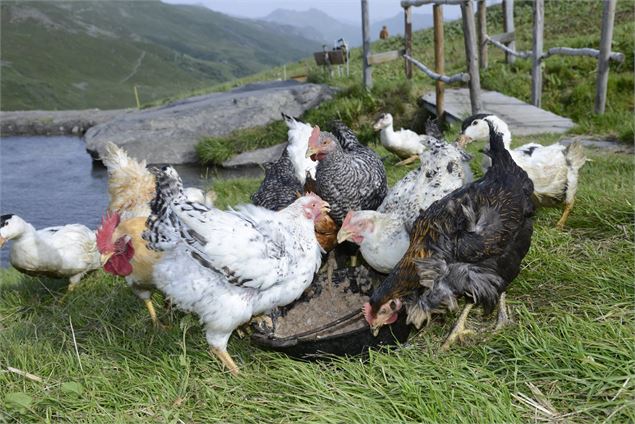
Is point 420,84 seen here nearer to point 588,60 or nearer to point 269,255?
point 588,60

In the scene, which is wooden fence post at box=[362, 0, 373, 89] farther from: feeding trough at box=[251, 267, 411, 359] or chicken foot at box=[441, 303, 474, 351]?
chicken foot at box=[441, 303, 474, 351]

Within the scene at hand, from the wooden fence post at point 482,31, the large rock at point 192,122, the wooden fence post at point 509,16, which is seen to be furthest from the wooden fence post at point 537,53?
the large rock at point 192,122

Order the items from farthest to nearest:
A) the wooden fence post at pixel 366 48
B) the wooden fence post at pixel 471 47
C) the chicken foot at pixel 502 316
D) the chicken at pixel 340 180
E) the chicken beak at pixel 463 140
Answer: the wooden fence post at pixel 366 48 → the wooden fence post at pixel 471 47 → the chicken beak at pixel 463 140 → the chicken at pixel 340 180 → the chicken foot at pixel 502 316

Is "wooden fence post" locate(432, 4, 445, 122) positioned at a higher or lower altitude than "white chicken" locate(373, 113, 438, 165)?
higher

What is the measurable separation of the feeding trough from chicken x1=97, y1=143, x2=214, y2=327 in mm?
927

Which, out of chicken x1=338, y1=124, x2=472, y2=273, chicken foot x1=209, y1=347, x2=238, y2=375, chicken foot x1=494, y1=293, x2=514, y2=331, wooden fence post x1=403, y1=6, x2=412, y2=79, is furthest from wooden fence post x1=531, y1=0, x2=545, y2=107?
chicken foot x1=209, y1=347, x2=238, y2=375

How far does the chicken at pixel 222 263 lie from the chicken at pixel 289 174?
106 centimetres

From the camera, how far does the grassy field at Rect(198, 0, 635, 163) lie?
8133 mm

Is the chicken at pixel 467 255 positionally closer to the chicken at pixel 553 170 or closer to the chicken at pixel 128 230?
the chicken at pixel 553 170

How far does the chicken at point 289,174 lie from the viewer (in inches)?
169

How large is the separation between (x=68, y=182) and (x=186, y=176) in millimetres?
2239

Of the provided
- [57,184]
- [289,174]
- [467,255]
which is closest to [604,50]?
[289,174]

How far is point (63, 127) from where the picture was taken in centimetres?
1677

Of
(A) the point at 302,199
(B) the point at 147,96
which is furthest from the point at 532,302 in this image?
(B) the point at 147,96
